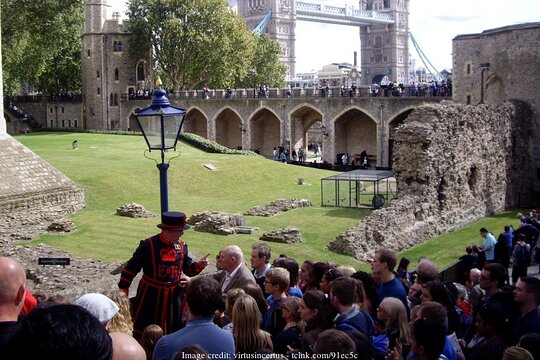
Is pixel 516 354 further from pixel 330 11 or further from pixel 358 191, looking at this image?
pixel 330 11

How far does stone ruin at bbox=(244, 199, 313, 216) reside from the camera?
24.7 metres

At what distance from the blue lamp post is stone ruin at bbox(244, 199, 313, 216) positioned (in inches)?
548

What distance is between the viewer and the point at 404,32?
517 feet

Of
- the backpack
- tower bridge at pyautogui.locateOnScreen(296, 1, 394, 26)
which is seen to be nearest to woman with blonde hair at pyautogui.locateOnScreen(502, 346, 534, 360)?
the backpack

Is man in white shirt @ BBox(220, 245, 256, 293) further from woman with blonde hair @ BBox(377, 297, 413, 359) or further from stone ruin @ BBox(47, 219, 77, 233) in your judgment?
stone ruin @ BBox(47, 219, 77, 233)

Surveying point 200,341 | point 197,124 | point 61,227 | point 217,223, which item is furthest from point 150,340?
point 197,124

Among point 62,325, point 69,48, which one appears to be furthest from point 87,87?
Answer: point 62,325

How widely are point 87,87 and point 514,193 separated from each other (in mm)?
40066

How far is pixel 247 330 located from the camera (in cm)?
618

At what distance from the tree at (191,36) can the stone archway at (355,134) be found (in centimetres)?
1227

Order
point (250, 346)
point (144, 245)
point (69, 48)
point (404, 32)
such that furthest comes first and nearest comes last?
1. point (404, 32)
2. point (69, 48)
3. point (144, 245)
4. point (250, 346)

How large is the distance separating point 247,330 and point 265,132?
5316 cm

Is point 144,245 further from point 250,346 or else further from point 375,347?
point 375,347

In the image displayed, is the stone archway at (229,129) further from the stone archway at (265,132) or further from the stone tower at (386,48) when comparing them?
the stone tower at (386,48)
